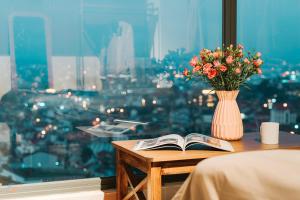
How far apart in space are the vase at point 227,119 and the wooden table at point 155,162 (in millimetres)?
58

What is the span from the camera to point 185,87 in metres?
2.85

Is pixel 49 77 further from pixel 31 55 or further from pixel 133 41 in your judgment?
pixel 133 41

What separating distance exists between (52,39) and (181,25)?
2.73 feet

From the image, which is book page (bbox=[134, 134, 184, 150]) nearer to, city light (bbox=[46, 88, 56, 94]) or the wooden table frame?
the wooden table frame

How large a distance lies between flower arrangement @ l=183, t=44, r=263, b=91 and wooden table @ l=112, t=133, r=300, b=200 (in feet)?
1.09

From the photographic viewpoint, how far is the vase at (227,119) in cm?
237

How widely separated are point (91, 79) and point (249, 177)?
1740 mm

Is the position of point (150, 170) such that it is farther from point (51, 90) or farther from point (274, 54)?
point (274, 54)

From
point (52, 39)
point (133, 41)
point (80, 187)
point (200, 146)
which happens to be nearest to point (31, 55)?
point (52, 39)

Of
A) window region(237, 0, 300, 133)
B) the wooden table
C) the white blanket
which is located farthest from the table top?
the white blanket

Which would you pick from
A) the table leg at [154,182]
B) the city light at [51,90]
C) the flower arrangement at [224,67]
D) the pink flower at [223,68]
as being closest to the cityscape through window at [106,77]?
the city light at [51,90]

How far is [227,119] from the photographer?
2.37 meters

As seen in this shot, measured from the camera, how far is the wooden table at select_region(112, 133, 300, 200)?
1.97 meters

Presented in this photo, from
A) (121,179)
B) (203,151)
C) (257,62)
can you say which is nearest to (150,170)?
(203,151)
